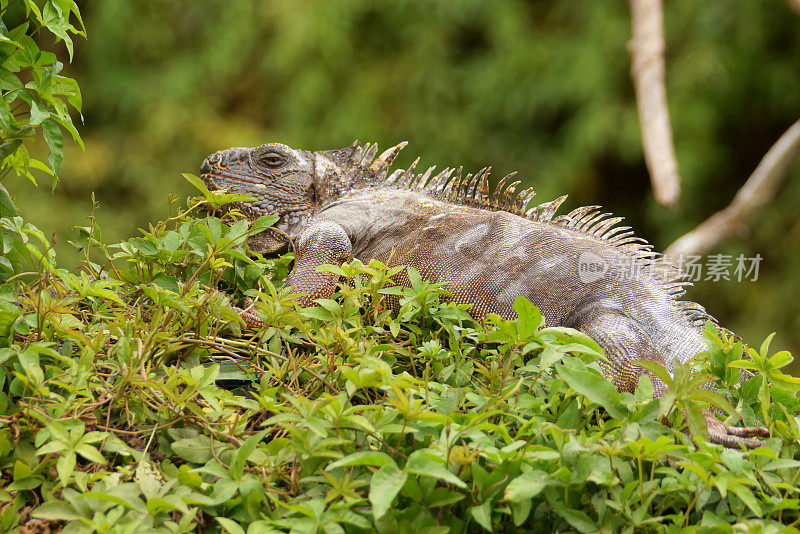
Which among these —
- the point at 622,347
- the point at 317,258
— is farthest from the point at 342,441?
the point at 317,258

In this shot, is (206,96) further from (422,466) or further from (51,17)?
(422,466)

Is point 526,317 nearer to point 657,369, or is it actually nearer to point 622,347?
point 657,369

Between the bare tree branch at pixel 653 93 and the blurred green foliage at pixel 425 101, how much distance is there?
1071mm

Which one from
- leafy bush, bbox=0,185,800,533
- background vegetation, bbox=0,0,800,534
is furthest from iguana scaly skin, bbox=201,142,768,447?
leafy bush, bbox=0,185,800,533

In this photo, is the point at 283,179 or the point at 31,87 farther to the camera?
the point at 283,179

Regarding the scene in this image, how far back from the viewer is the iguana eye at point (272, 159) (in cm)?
283

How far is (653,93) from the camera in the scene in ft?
15.8

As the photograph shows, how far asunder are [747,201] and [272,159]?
11.5ft

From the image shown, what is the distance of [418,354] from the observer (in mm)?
1608

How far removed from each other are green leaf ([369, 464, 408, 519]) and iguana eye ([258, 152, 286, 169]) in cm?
195

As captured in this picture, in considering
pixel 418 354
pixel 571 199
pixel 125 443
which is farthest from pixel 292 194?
pixel 571 199

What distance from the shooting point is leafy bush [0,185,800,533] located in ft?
3.54

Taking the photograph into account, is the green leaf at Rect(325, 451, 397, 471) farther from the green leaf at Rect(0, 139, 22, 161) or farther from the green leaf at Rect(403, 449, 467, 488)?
the green leaf at Rect(0, 139, 22, 161)

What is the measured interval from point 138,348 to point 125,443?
174mm
